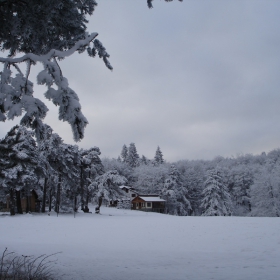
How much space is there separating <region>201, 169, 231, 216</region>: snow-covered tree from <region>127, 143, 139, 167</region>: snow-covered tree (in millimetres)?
51542

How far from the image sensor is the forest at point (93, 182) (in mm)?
26172

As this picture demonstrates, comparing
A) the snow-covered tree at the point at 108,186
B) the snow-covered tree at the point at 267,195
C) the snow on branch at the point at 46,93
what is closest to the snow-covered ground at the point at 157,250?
the snow on branch at the point at 46,93

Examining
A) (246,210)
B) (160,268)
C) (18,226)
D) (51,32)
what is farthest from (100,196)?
(246,210)

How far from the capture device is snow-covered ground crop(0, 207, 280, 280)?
8.27m

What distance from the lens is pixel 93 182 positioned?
121 feet

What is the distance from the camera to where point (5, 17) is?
5.71 metres

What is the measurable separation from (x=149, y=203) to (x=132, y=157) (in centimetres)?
4440

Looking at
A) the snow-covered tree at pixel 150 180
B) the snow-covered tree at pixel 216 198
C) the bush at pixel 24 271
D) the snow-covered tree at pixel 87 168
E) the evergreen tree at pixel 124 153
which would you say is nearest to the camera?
the bush at pixel 24 271

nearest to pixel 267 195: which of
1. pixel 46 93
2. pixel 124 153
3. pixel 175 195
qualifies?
pixel 175 195

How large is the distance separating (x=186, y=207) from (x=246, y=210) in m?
14.1

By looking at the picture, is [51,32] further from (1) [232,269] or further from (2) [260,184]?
(2) [260,184]

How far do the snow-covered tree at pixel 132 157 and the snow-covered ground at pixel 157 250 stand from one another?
263ft

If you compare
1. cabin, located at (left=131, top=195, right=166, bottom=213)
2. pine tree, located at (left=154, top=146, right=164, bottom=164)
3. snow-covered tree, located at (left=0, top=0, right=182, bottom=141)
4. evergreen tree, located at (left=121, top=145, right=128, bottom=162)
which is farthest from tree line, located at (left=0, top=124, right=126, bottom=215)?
evergreen tree, located at (left=121, top=145, right=128, bottom=162)

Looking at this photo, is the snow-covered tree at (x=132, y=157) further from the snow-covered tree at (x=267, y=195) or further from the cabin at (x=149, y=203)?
the snow-covered tree at (x=267, y=195)
